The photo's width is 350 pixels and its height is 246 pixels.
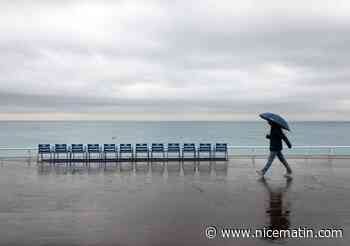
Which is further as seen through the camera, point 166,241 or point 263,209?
point 263,209

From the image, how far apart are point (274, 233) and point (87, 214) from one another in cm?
374

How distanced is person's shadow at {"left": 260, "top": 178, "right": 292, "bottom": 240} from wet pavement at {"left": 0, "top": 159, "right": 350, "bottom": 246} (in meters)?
0.02

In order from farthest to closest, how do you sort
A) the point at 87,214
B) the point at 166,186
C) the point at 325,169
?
the point at 325,169 < the point at 166,186 < the point at 87,214

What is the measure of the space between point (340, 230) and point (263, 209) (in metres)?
1.92

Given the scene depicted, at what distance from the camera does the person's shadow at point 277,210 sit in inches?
298

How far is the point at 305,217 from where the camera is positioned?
8305 mm

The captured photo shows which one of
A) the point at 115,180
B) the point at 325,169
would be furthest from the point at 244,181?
the point at 325,169

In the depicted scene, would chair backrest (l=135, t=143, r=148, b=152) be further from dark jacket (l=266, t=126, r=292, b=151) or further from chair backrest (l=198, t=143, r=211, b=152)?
dark jacket (l=266, t=126, r=292, b=151)

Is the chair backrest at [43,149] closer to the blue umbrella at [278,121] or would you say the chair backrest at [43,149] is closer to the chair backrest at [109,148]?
the chair backrest at [109,148]

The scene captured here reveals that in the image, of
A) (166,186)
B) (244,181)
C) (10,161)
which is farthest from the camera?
(10,161)

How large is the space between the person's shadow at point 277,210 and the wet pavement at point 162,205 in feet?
0.06

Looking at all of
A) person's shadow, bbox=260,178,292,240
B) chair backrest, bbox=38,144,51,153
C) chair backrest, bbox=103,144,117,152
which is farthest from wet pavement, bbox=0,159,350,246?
chair backrest, bbox=103,144,117,152

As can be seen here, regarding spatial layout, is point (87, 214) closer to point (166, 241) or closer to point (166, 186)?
point (166, 241)

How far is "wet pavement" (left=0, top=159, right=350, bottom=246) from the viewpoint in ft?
23.1
